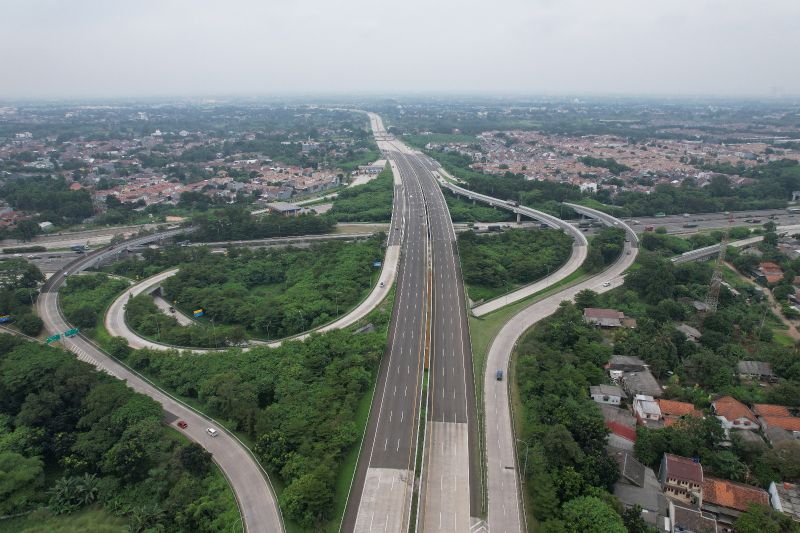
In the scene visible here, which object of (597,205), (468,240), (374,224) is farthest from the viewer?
(597,205)

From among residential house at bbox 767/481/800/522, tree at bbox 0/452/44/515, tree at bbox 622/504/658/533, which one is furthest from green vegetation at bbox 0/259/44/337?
residential house at bbox 767/481/800/522

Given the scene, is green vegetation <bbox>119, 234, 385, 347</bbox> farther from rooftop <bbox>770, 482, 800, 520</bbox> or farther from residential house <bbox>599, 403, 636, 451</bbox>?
rooftop <bbox>770, 482, 800, 520</bbox>

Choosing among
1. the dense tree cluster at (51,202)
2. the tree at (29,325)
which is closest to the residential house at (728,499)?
the tree at (29,325)

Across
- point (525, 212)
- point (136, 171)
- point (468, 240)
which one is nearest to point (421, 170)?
point (525, 212)

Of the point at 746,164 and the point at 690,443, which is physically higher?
the point at 746,164

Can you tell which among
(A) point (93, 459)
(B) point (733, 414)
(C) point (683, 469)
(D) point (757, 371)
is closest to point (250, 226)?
(A) point (93, 459)

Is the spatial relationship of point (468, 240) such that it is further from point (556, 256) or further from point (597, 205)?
point (597, 205)
